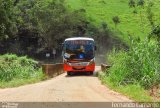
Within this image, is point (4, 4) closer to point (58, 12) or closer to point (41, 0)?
point (58, 12)

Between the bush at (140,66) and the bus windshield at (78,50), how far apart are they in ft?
40.9

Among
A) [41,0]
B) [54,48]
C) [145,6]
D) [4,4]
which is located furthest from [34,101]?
[145,6]

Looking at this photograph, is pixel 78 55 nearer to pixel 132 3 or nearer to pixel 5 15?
pixel 5 15

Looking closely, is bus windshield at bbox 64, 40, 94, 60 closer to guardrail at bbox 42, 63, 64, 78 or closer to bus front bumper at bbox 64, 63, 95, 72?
bus front bumper at bbox 64, 63, 95, 72

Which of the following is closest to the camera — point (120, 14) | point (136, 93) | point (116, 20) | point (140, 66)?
point (136, 93)

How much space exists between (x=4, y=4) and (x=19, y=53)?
32702 mm

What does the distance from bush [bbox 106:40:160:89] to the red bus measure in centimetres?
1247

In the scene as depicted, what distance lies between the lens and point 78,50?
34.4 m

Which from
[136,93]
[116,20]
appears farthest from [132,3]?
[136,93]

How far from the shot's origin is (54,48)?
→ 7850cm

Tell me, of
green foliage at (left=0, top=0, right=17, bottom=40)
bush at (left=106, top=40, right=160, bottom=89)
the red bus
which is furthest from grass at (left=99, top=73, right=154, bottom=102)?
green foliage at (left=0, top=0, right=17, bottom=40)

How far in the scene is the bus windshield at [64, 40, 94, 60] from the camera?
113ft

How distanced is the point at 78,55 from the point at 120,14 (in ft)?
224

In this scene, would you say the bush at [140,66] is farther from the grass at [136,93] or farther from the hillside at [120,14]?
the hillside at [120,14]
